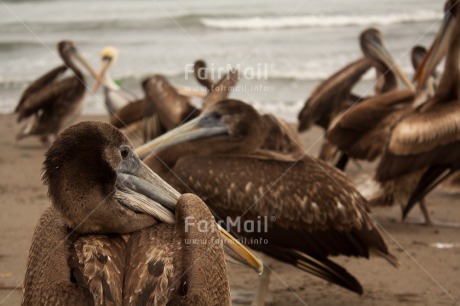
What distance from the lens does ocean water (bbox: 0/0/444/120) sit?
14.9 meters

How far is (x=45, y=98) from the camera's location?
1112 cm

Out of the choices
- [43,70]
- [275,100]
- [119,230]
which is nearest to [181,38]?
[43,70]

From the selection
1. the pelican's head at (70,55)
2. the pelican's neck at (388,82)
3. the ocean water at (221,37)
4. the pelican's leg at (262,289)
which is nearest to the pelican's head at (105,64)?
the pelican's head at (70,55)

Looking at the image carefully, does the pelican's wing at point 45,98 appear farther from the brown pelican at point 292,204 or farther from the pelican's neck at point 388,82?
the brown pelican at point 292,204

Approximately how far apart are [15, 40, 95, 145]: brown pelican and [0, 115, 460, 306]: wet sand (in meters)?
2.76

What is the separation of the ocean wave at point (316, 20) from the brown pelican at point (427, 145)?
564 inches

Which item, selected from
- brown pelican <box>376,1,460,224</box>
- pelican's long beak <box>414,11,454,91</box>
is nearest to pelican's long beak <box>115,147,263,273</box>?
brown pelican <box>376,1,460,224</box>

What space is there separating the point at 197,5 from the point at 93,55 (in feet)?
23.4

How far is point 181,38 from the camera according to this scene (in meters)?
20.0

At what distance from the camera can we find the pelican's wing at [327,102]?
9.43 m

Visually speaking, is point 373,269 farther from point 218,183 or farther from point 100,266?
point 100,266

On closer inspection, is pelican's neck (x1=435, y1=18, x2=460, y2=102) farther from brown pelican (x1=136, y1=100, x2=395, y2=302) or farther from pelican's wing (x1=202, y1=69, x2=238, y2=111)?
brown pelican (x1=136, y1=100, x2=395, y2=302)

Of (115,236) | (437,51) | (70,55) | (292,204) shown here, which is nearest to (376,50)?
(437,51)

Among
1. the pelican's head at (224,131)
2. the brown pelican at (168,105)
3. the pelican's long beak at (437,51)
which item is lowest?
the brown pelican at (168,105)
